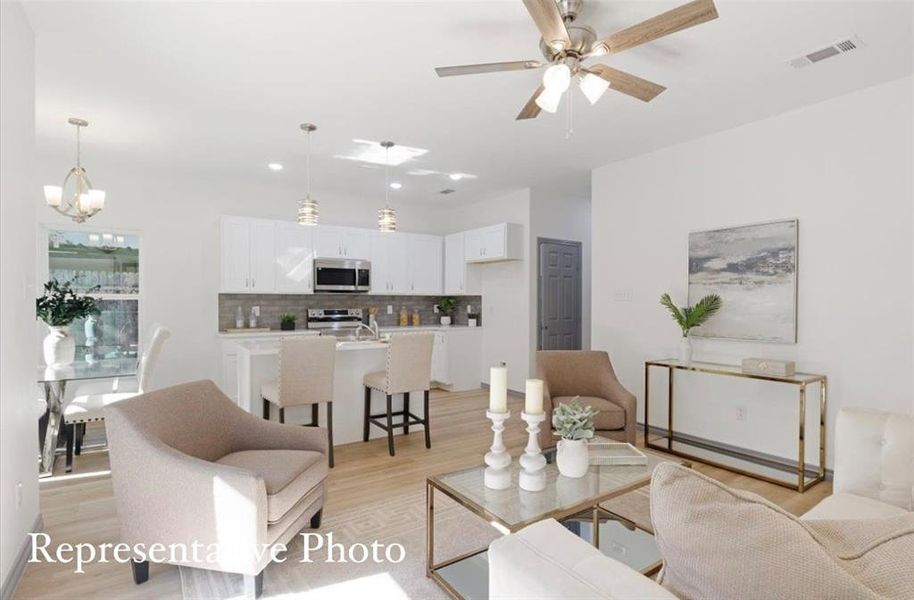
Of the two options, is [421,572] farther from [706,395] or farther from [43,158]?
[43,158]

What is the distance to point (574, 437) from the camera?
2215mm

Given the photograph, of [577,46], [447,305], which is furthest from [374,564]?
[447,305]

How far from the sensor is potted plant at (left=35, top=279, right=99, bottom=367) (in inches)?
138

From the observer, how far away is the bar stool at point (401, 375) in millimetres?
3855

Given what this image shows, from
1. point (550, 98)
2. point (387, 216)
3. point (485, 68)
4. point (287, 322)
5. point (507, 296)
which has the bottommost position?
point (287, 322)

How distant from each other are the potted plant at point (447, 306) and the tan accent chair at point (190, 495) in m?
5.01

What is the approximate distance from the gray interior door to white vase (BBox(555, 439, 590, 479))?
3.85 metres

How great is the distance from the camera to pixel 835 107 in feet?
10.8

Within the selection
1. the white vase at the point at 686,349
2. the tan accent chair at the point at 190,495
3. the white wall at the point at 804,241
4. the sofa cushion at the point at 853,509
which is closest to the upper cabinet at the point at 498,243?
the white wall at the point at 804,241

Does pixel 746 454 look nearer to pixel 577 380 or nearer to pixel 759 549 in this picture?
pixel 577 380

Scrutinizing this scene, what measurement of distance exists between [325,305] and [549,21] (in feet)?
17.1

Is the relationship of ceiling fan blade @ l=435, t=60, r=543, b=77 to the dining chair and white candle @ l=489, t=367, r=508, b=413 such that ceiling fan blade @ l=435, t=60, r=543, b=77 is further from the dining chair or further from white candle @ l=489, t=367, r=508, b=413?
the dining chair

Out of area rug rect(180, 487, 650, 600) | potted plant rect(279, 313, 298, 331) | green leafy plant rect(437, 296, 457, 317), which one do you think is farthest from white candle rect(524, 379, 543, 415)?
green leafy plant rect(437, 296, 457, 317)

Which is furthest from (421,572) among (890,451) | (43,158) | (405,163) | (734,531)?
(43,158)
